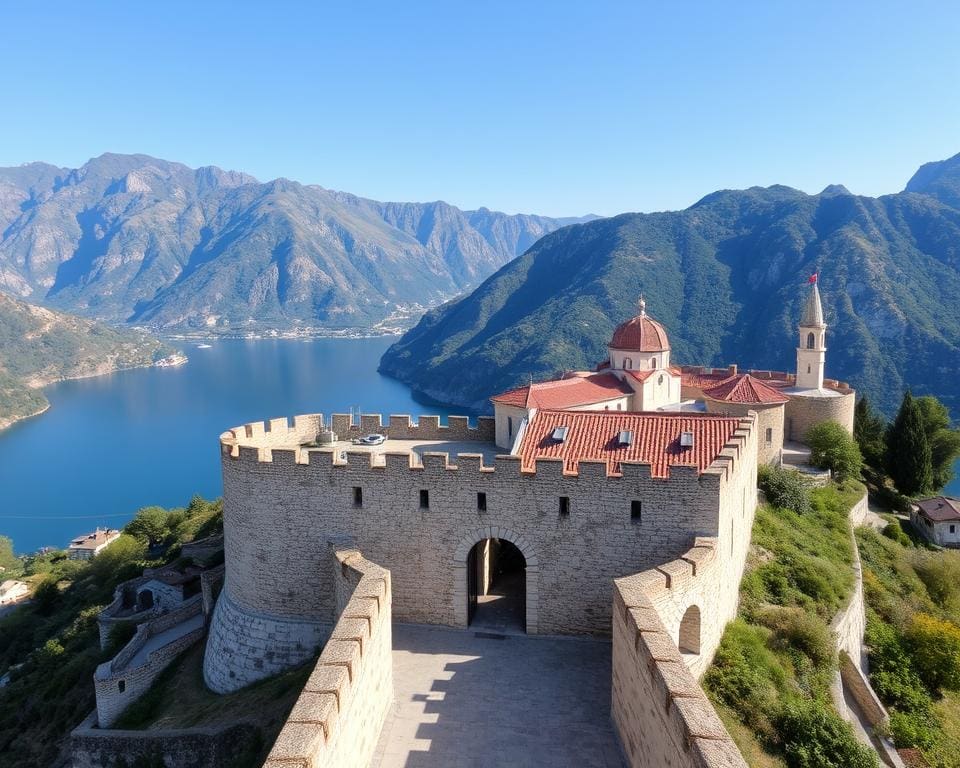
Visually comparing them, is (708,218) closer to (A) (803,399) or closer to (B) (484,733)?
(A) (803,399)

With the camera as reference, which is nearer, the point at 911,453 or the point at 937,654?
the point at 937,654

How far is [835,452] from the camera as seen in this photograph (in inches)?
1152

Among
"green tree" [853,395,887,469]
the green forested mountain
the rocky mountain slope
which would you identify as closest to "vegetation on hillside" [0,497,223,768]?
"green tree" [853,395,887,469]

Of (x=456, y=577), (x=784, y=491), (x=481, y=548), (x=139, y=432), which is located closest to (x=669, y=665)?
(x=456, y=577)

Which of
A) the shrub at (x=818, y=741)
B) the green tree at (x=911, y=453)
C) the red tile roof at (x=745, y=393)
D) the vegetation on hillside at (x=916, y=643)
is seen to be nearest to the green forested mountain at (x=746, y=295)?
the green tree at (x=911, y=453)

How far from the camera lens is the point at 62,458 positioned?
10719 cm

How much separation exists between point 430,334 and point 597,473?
166 metres

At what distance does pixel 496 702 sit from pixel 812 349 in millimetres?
31246

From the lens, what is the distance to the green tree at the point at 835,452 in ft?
96.2

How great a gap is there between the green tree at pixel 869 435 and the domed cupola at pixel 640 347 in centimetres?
1287

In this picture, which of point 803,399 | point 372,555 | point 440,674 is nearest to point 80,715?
point 372,555

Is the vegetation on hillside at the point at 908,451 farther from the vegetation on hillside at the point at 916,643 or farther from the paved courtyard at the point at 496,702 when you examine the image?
the paved courtyard at the point at 496,702

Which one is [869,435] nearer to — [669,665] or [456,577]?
[456,577]

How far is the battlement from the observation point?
14102mm
